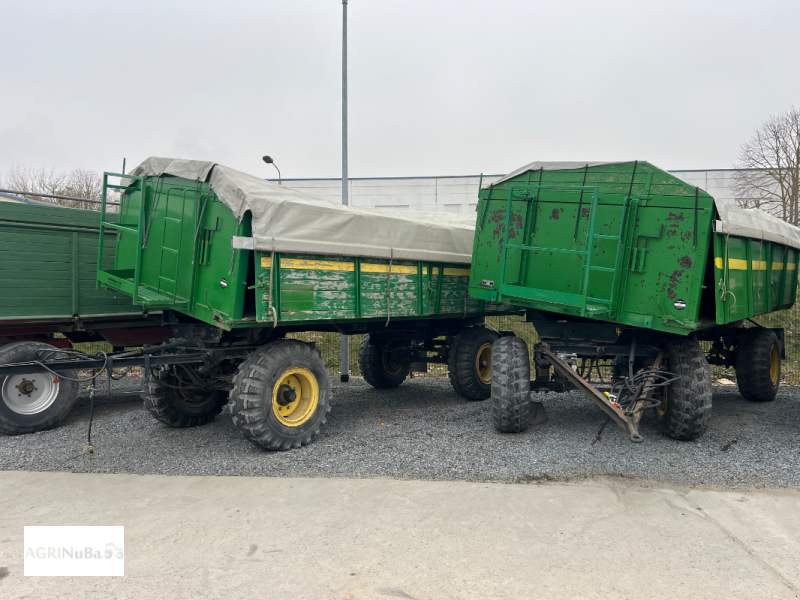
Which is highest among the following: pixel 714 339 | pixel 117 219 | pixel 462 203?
pixel 462 203

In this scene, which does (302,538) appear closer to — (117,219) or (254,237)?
(254,237)

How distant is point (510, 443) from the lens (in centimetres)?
659

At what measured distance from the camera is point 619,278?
630 cm

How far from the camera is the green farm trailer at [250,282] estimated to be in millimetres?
5871

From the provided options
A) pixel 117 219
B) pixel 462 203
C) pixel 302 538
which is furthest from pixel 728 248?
pixel 462 203

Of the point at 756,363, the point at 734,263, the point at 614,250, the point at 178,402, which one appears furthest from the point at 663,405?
the point at 178,402

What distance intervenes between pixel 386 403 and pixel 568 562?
549 cm

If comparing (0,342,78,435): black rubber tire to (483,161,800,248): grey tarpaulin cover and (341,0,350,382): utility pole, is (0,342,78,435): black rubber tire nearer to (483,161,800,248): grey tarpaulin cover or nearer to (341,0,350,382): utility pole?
(341,0,350,382): utility pole

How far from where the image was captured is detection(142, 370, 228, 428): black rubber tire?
692 cm

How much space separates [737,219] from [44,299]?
824cm

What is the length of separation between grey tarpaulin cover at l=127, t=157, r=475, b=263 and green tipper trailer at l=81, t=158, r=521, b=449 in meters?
0.01

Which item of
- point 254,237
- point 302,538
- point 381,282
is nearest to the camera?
point 302,538

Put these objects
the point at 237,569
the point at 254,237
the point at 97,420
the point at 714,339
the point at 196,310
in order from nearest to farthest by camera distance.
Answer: the point at 237,569 < the point at 254,237 < the point at 196,310 < the point at 97,420 < the point at 714,339

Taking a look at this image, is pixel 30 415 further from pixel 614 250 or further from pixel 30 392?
pixel 614 250
